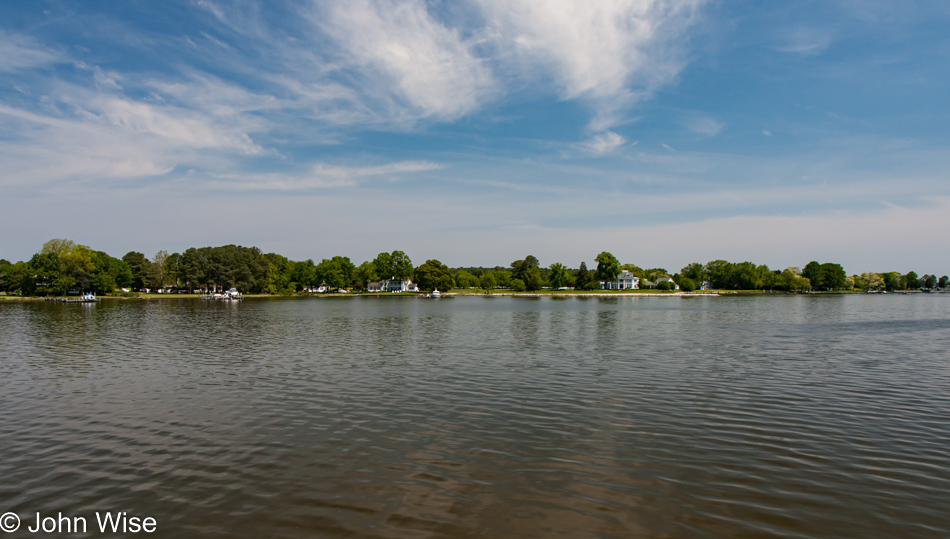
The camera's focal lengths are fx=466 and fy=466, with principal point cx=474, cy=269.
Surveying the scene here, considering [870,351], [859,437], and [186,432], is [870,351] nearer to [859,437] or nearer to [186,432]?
[859,437]

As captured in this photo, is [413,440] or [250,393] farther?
[250,393]

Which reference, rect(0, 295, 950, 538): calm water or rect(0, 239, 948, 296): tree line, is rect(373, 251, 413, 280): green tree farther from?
rect(0, 295, 950, 538): calm water

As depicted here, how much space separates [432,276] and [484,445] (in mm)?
165564

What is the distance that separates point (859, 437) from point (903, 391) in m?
8.15

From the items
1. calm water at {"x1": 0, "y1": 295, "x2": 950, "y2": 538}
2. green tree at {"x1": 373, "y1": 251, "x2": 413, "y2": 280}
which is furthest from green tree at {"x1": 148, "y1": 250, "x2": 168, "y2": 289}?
calm water at {"x1": 0, "y1": 295, "x2": 950, "y2": 538}

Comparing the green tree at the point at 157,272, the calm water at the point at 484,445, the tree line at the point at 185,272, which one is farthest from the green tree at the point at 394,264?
the calm water at the point at 484,445

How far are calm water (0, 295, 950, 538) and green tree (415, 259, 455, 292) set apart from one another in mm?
150402

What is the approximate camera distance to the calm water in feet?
27.4

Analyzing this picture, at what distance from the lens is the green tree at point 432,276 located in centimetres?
17638

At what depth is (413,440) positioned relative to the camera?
12484 millimetres

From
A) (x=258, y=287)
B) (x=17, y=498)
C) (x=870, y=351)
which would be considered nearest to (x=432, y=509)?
(x=17, y=498)

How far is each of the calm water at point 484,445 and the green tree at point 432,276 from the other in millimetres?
150402

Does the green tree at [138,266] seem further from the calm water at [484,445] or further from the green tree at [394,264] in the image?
the calm water at [484,445]

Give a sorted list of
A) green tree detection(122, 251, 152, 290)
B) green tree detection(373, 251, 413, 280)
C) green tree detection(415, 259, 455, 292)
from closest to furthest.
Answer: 1. green tree detection(122, 251, 152, 290)
2. green tree detection(415, 259, 455, 292)
3. green tree detection(373, 251, 413, 280)
